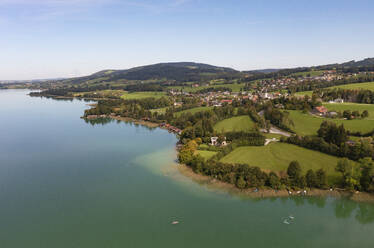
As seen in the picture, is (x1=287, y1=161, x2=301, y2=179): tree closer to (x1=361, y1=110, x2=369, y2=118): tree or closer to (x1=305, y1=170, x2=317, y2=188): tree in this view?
(x1=305, y1=170, x2=317, y2=188): tree

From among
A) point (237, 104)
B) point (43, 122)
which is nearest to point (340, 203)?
point (237, 104)

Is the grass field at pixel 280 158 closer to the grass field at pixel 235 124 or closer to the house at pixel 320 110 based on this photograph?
the grass field at pixel 235 124

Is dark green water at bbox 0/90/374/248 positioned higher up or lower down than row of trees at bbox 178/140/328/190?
lower down

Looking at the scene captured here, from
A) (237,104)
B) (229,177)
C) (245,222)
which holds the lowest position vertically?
(245,222)

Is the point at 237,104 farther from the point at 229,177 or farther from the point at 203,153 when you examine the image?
the point at 229,177

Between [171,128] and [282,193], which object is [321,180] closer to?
[282,193]

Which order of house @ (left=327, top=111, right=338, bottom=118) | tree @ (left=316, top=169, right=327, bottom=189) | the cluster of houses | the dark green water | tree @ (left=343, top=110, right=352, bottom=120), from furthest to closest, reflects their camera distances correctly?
the cluster of houses
house @ (left=327, top=111, right=338, bottom=118)
tree @ (left=343, top=110, right=352, bottom=120)
tree @ (left=316, top=169, right=327, bottom=189)
the dark green water

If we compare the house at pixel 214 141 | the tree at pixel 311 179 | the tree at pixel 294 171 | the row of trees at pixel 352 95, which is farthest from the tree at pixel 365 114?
the tree at pixel 294 171

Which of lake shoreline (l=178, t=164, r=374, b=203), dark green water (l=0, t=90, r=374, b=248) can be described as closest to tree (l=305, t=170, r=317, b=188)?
lake shoreline (l=178, t=164, r=374, b=203)

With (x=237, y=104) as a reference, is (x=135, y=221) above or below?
below
